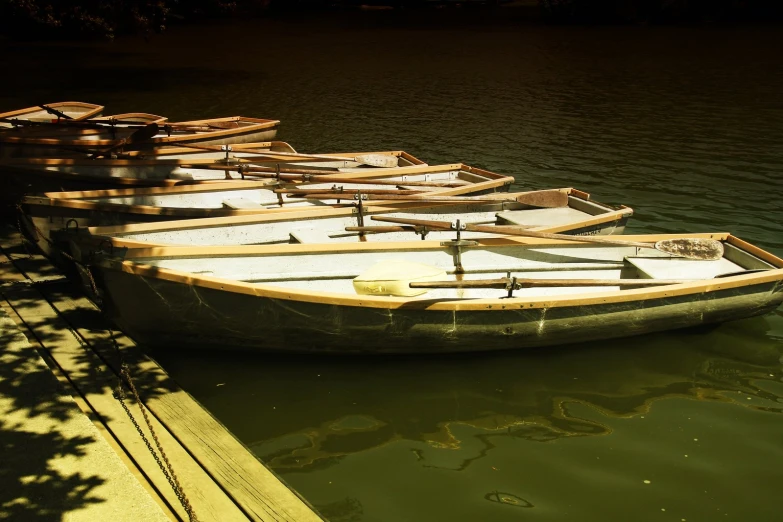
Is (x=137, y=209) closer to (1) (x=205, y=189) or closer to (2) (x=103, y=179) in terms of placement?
(1) (x=205, y=189)

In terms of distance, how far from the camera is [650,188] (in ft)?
49.6

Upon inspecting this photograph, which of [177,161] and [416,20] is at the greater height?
[416,20]

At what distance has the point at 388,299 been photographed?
7402mm

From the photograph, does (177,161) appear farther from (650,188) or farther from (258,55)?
(258,55)

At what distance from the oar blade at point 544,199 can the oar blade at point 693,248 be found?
89.3 inches

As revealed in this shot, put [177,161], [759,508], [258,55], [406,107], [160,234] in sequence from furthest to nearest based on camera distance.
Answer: [258,55]
[406,107]
[177,161]
[160,234]
[759,508]

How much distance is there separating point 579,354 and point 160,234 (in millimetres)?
4797

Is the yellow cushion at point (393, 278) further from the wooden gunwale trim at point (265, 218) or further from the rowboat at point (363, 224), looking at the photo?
the wooden gunwale trim at point (265, 218)

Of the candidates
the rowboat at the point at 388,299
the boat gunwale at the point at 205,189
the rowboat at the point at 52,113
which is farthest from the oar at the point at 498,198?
the rowboat at the point at 52,113

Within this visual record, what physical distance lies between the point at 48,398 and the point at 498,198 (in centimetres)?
660

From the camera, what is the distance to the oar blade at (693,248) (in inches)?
356

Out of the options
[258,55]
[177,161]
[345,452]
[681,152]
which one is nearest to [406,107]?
[681,152]

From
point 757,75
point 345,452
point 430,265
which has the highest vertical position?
point 757,75

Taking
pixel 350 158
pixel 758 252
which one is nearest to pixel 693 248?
pixel 758 252
